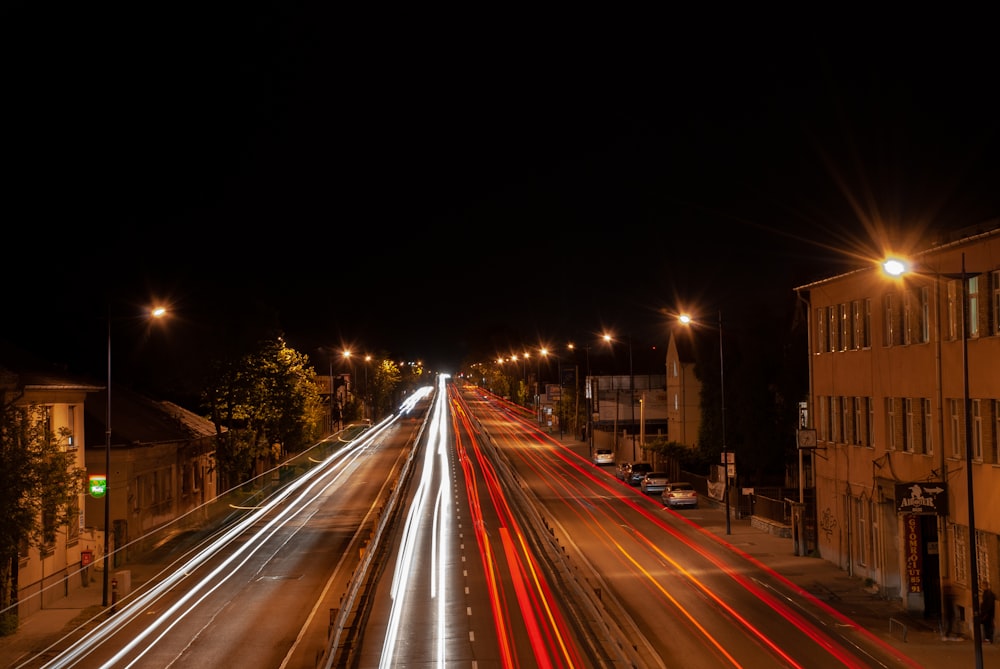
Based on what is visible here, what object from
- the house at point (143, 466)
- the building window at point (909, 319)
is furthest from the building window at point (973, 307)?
the house at point (143, 466)

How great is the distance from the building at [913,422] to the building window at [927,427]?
0.06 m

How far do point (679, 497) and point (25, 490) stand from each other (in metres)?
32.7

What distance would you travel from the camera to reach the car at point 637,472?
198 ft

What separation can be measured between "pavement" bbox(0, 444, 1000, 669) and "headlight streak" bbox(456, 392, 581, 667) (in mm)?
7673

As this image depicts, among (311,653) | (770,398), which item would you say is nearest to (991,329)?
(311,653)

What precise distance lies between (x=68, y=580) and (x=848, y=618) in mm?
23379

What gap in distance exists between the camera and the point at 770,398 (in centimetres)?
5947

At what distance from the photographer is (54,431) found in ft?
103

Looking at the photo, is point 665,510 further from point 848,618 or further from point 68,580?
point 68,580

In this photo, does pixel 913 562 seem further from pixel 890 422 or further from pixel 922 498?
pixel 890 422

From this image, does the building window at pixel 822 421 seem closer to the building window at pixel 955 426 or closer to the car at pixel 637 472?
the building window at pixel 955 426

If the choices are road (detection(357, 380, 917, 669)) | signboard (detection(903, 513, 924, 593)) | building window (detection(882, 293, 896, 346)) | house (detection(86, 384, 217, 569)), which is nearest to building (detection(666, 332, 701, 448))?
road (detection(357, 380, 917, 669))

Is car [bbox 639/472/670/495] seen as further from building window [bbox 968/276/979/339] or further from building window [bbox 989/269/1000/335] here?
building window [bbox 989/269/1000/335]

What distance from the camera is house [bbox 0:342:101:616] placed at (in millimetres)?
28094
